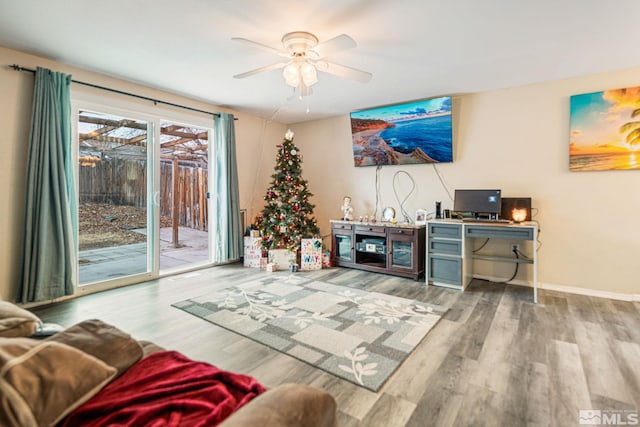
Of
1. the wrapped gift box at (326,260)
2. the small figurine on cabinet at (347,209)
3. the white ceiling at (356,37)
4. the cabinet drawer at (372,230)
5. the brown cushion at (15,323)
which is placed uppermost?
the white ceiling at (356,37)

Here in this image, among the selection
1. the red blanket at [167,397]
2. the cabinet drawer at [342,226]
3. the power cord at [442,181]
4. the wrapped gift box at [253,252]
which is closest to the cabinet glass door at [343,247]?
the cabinet drawer at [342,226]

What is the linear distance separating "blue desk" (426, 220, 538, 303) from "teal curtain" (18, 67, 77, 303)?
13.3 ft

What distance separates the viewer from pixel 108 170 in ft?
12.3

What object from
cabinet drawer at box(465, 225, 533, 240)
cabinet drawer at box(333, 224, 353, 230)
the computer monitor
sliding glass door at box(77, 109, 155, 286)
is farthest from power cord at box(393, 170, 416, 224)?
sliding glass door at box(77, 109, 155, 286)

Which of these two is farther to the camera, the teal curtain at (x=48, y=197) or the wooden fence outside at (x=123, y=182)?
the wooden fence outside at (x=123, y=182)

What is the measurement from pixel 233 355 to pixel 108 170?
292 centimetres

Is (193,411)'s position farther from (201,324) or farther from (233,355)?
(201,324)

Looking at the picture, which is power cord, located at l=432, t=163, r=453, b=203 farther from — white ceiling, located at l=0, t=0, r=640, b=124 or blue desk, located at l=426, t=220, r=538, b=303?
white ceiling, located at l=0, t=0, r=640, b=124

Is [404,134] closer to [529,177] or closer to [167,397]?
[529,177]

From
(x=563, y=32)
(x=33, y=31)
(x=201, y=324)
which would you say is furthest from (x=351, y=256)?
(x=33, y=31)

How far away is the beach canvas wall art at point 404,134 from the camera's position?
4.16 metres

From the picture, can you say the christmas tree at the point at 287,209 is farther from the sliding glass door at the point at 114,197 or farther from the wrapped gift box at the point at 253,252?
the sliding glass door at the point at 114,197

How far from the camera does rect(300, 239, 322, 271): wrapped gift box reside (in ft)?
15.2

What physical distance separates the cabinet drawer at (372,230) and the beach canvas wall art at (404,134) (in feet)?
3.47
